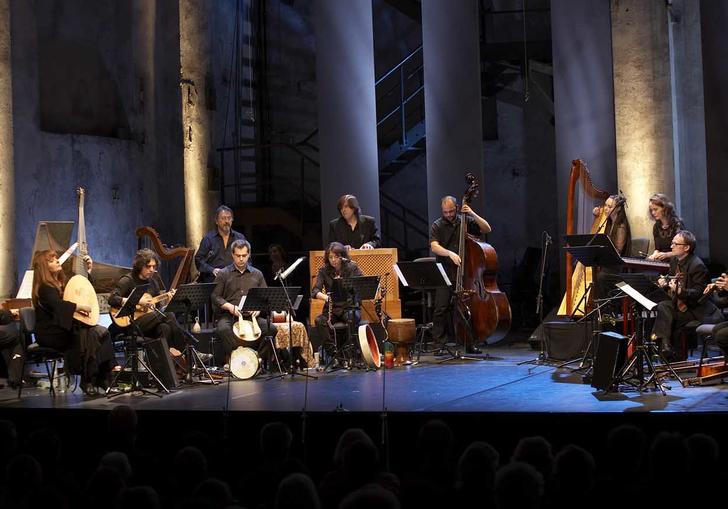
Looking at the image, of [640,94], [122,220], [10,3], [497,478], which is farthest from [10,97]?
[497,478]

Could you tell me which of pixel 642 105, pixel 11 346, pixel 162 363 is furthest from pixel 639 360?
pixel 11 346

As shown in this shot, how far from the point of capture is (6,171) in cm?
1194

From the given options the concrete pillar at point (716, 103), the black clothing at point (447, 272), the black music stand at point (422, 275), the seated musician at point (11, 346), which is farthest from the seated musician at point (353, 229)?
the concrete pillar at point (716, 103)

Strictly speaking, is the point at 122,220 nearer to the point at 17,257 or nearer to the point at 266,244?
the point at 17,257

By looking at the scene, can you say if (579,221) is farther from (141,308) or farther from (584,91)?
(141,308)

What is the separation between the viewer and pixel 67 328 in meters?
9.10

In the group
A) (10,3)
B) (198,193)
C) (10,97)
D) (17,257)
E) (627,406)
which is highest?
(10,3)

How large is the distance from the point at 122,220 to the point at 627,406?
9292mm

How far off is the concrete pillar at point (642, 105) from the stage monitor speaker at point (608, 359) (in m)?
4.05

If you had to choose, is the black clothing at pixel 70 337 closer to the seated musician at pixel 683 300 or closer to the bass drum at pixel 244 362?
the bass drum at pixel 244 362

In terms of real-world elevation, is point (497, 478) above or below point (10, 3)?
below

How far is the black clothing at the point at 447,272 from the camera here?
36.3 ft

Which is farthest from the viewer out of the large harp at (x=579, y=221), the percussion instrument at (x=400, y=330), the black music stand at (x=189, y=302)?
the percussion instrument at (x=400, y=330)

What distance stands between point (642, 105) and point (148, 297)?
21.1ft
